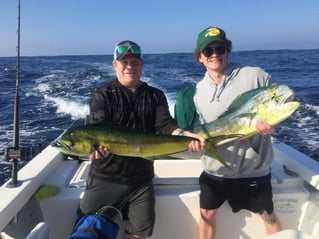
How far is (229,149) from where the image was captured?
8.98 ft

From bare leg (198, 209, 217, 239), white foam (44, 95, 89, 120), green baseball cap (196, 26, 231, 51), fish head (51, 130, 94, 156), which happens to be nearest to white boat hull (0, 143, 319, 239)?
bare leg (198, 209, 217, 239)

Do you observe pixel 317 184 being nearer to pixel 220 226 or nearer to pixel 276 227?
pixel 276 227

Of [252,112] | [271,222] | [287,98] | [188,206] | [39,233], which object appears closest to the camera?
[39,233]

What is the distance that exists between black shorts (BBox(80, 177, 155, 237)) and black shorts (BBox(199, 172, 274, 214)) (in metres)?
0.41

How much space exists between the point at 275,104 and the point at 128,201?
121 cm

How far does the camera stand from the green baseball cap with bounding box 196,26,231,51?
2.69 m

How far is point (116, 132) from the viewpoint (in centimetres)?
237

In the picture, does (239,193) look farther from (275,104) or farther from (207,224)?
(275,104)

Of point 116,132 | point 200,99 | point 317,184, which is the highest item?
point 200,99

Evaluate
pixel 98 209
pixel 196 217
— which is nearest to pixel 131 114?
pixel 98 209

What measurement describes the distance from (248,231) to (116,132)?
140 centimetres

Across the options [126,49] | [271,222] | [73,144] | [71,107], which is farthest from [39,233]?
[71,107]

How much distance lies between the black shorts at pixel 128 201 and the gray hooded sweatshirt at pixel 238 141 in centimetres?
53

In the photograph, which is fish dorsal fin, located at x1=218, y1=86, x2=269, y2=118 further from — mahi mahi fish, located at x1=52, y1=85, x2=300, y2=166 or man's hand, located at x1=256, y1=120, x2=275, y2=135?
man's hand, located at x1=256, y1=120, x2=275, y2=135
